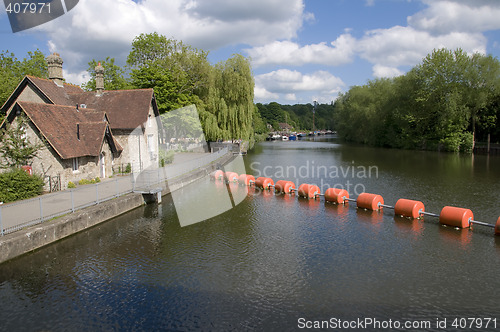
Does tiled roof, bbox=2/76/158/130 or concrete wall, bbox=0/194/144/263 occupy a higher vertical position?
tiled roof, bbox=2/76/158/130

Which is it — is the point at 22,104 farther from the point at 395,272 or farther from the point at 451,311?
the point at 451,311

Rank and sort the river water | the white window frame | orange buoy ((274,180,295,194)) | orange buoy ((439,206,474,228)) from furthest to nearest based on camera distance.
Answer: orange buoy ((274,180,295,194)) < the white window frame < orange buoy ((439,206,474,228)) < the river water

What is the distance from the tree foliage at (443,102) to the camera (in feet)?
178

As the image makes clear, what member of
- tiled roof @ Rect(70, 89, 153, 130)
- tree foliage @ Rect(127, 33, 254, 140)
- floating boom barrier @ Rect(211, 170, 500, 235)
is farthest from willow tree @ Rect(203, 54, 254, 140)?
floating boom barrier @ Rect(211, 170, 500, 235)

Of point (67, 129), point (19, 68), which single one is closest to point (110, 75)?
point (19, 68)

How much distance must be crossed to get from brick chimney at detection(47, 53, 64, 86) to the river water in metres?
20.0

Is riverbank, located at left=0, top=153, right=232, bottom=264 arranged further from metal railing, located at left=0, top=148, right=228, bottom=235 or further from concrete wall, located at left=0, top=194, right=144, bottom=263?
metal railing, located at left=0, top=148, right=228, bottom=235

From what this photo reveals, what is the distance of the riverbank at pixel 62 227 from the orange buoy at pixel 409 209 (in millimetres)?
14921

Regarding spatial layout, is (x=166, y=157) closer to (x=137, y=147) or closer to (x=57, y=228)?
(x=137, y=147)

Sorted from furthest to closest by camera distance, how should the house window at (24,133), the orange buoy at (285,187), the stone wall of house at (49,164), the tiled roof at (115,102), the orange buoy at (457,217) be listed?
1. the tiled roof at (115,102)
2. the orange buoy at (285,187)
3. the stone wall of house at (49,164)
4. the house window at (24,133)
5. the orange buoy at (457,217)

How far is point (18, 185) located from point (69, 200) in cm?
288

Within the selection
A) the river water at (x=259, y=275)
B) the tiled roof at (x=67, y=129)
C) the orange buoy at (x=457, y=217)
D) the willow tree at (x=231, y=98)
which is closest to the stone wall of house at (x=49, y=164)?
the tiled roof at (x=67, y=129)

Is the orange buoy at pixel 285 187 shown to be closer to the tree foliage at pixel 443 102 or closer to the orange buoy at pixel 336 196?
the orange buoy at pixel 336 196

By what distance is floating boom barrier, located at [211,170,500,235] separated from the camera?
55.6ft
